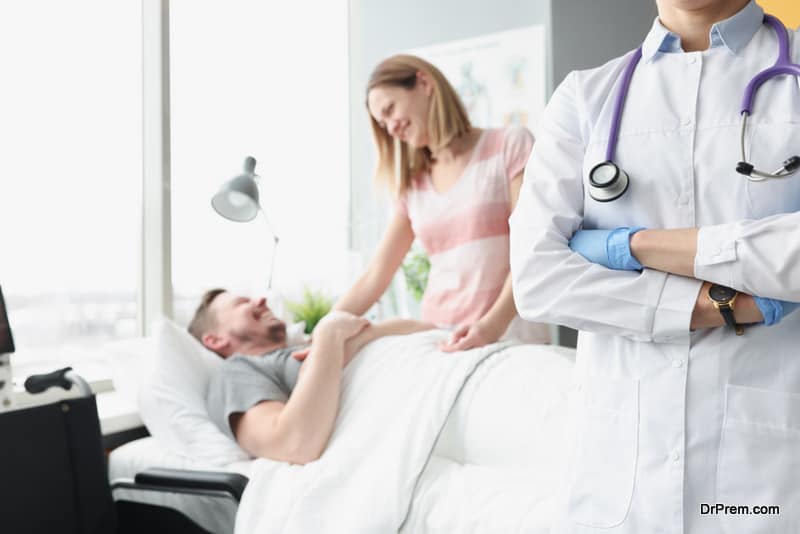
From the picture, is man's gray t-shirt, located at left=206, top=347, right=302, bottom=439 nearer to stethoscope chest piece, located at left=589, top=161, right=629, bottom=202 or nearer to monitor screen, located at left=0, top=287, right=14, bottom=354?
monitor screen, located at left=0, top=287, right=14, bottom=354

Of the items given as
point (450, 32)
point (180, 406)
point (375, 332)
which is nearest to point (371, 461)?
point (375, 332)

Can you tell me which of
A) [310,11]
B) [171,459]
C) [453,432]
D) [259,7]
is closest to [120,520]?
[171,459]

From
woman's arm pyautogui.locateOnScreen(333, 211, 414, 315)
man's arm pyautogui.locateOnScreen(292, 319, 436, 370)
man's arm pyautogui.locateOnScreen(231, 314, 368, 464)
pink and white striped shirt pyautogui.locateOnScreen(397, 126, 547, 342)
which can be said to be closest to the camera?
man's arm pyautogui.locateOnScreen(231, 314, 368, 464)

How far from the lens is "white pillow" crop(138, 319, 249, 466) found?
2.07 m

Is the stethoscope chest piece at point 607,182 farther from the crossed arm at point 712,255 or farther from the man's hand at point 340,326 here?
the man's hand at point 340,326

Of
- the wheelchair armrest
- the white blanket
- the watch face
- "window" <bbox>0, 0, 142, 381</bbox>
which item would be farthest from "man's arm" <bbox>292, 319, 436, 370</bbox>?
the watch face

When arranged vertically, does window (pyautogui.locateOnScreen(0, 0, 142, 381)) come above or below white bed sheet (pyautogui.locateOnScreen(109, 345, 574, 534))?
above

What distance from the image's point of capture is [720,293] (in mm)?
1083

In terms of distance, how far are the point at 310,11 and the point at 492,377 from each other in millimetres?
2614

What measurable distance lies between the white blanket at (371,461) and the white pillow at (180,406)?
180mm

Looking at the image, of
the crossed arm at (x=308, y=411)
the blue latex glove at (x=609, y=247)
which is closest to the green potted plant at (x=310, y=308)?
the crossed arm at (x=308, y=411)

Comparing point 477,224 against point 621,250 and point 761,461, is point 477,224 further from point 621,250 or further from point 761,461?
point 761,461

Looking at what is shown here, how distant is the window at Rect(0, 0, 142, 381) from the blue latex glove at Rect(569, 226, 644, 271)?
1925mm

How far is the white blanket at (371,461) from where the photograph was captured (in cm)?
171
